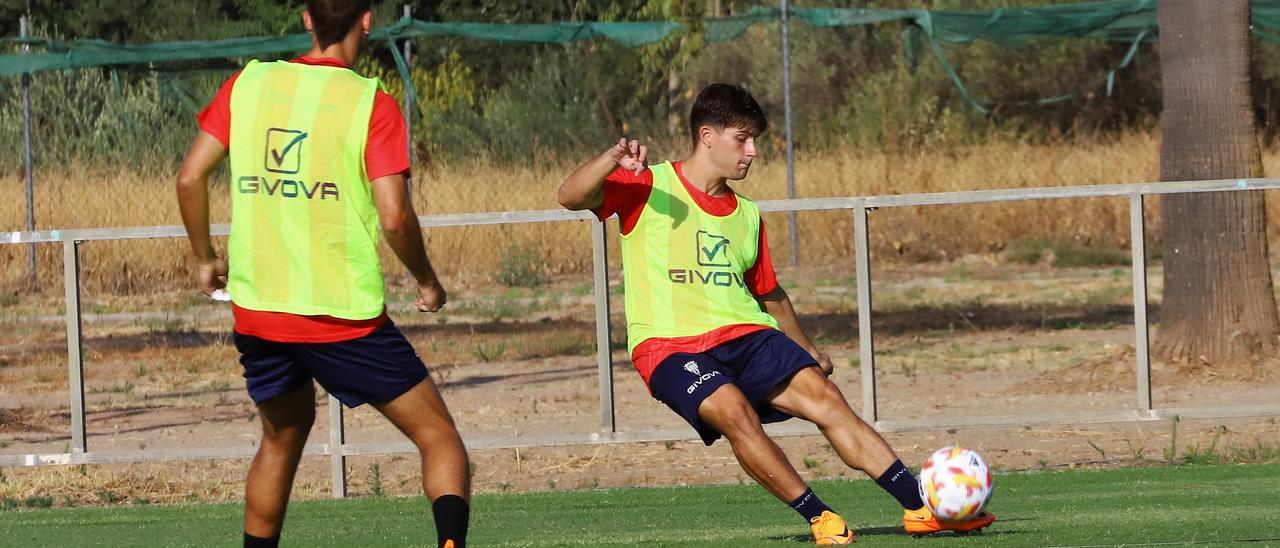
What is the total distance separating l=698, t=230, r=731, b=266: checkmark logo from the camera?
21.5 feet

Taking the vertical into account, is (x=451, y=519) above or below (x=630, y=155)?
below

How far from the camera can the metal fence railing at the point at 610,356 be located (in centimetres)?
948

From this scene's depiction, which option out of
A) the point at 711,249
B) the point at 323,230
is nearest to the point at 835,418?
the point at 711,249

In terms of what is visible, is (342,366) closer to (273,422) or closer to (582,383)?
(273,422)

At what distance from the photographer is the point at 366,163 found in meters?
4.90

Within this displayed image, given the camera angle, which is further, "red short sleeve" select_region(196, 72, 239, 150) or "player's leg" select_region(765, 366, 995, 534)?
"player's leg" select_region(765, 366, 995, 534)

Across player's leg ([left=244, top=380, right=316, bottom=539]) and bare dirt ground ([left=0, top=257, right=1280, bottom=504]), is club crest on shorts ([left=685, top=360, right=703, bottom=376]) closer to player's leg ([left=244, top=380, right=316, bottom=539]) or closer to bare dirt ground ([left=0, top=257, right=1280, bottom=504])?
player's leg ([left=244, top=380, right=316, bottom=539])

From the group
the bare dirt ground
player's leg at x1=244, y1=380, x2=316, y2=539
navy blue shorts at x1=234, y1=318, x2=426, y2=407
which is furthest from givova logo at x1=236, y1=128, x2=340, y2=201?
the bare dirt ground

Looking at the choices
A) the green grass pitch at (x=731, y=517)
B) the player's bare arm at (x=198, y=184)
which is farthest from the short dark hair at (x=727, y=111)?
the player's bare arm at (x=198, y=184)

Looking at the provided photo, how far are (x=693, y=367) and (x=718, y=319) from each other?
221 millimetres

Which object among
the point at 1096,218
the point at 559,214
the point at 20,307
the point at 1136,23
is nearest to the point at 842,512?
the point at 559,214

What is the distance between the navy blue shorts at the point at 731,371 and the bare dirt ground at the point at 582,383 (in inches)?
150

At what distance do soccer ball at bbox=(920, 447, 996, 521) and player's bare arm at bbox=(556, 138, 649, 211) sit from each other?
4.78 feet

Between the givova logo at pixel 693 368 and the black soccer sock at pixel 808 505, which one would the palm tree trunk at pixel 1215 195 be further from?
the givova logo at pixel 693 368
